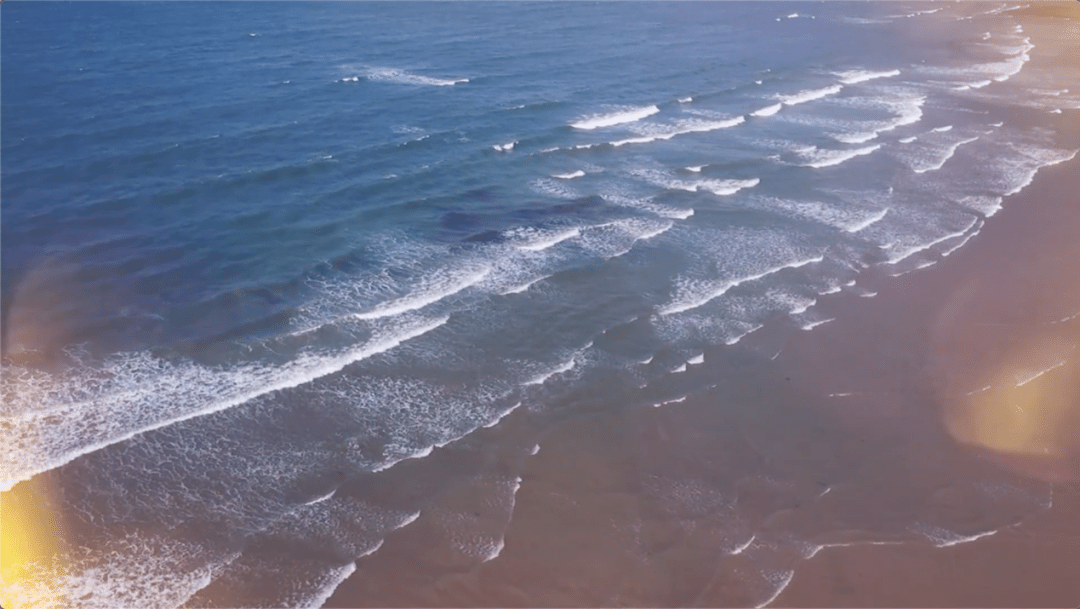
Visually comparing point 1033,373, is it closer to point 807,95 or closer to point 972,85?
point 807,95

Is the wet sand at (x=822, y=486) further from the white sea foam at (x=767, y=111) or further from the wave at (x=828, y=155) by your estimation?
the white sea foam at (x=767, y=111)

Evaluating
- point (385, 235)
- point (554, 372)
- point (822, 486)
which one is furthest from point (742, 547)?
point (385, 235)

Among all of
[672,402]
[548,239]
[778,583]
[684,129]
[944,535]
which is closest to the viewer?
[778,583]

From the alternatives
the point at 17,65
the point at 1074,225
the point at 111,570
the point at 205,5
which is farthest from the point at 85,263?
the point at 205,5

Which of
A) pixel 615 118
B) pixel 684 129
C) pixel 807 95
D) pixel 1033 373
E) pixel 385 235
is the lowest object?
pixel 1033 373

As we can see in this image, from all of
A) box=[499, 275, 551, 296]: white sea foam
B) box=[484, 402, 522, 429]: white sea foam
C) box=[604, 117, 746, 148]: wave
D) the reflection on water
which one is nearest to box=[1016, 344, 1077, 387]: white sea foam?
the reflection on water
